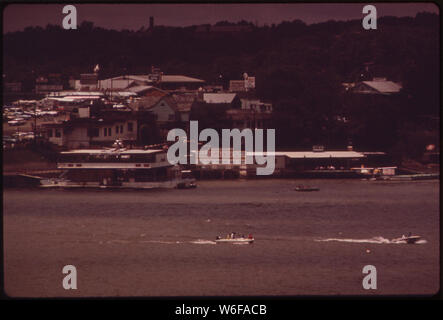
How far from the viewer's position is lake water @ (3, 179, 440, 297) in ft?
14.9

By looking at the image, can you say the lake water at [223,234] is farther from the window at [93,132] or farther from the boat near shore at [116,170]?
the window at [93,132]

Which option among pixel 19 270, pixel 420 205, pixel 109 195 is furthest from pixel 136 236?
pixel 420 205

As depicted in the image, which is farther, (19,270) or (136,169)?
(136,169)

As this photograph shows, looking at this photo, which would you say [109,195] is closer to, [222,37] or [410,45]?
[222,37]

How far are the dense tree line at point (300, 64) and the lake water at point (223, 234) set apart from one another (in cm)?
36

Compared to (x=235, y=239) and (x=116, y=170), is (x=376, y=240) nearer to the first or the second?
(x=235, y=239)

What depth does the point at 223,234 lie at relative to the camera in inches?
189

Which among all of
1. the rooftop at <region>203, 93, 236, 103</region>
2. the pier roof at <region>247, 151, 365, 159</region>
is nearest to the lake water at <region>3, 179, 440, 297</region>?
the pier roof at <region>247, 151, 365, 159</region>

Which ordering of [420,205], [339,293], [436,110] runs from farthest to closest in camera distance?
[420,205] → [436,110] → [339,293]

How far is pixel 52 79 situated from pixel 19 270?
118 cm

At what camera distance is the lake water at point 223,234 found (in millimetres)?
4555

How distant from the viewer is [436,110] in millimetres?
4773

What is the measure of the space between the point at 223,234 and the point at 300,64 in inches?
49.6

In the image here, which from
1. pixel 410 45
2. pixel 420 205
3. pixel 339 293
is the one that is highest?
pixel 410 45
